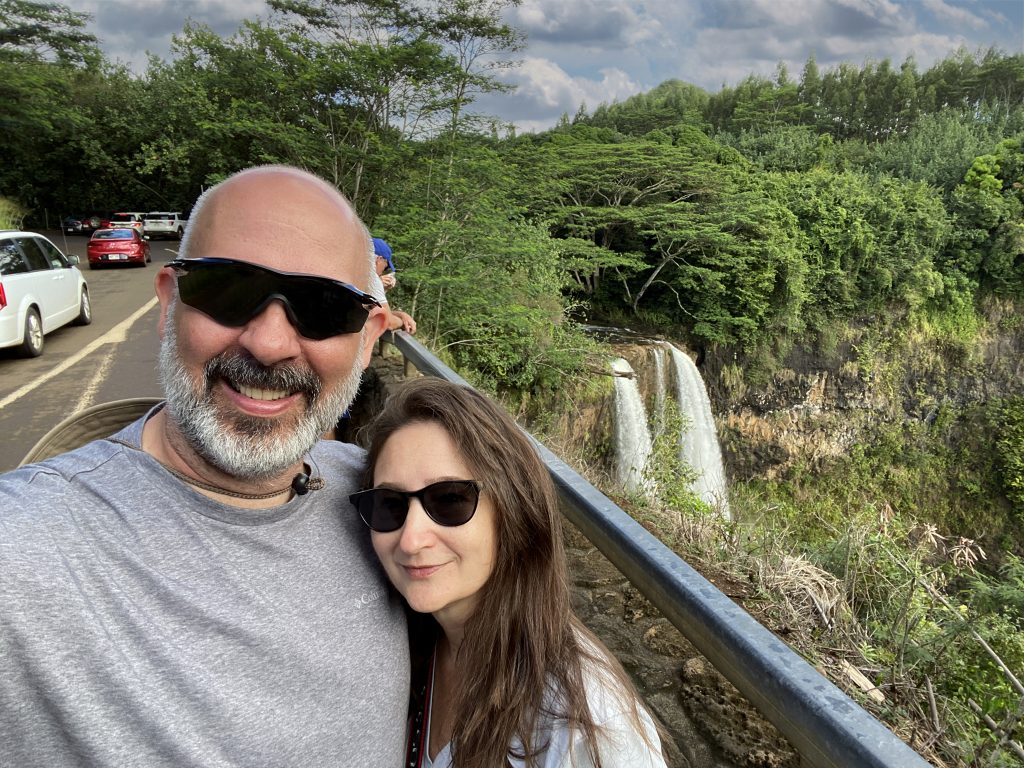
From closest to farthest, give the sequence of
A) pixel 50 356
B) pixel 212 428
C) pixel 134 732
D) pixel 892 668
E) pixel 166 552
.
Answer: pixel 134 732, pixel 166 552, pixel 212 428, pixel 892 668, pixel 50 356

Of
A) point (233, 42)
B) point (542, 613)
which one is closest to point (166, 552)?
point (542, 613)

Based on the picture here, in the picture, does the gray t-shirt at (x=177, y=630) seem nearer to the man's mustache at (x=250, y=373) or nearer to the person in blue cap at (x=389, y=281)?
the man's mustache at (x=250, y=373)

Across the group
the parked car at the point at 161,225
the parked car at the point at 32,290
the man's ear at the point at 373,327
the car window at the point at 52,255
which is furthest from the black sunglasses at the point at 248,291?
the parked car at the point at 161,225

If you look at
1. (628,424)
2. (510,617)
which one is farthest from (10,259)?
(628,424)

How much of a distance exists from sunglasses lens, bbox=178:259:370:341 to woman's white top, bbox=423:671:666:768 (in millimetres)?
785

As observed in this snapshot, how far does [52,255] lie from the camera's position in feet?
29.1

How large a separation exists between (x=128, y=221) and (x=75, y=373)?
73.4 feet

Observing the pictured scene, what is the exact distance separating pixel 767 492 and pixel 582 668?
23543mm

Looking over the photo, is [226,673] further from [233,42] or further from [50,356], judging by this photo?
[233,42]

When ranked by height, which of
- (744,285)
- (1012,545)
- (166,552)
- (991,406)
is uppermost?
(166,552)

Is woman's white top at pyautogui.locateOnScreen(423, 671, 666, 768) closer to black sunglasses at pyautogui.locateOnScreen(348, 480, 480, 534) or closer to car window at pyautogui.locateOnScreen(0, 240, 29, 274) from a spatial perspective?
black sunglasses at pyautogui.locateOnScreen(348, 480, 480, 534)

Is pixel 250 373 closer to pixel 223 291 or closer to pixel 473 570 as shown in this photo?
pixel 223 291

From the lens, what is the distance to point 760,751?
1708 mm

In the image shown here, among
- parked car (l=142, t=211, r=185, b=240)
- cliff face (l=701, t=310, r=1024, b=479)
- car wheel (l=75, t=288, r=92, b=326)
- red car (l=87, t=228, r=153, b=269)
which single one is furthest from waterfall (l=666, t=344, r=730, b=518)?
parked car (l=142, t=211, r=185, b=240)
